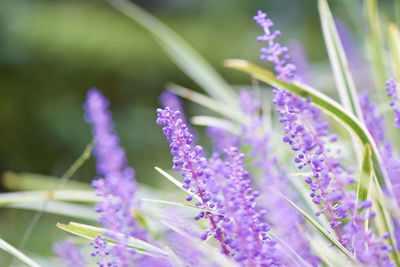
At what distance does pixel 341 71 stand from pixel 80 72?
261 inches

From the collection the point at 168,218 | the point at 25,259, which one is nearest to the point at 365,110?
the point at 168,218

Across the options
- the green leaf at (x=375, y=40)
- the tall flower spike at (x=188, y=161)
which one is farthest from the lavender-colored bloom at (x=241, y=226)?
the green leaf at (x=375, y=40)

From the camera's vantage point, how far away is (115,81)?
27.7ft

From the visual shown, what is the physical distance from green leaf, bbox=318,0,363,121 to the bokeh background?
523 cm

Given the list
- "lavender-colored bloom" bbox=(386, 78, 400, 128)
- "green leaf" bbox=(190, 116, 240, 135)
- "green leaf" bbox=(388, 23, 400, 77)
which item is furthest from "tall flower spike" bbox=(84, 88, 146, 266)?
"green leaf" bbox=(388, 23, 400, 77)

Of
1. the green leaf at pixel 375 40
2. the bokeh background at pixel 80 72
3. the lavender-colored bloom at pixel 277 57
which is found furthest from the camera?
the bokeh background at pixel 80 72

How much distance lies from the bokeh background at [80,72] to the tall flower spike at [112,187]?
4914 millimetres

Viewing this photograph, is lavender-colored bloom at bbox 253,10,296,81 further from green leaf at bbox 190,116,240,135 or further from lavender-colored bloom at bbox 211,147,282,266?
green leaf at bbox 190,116,240,135

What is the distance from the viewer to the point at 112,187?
4.93 ft

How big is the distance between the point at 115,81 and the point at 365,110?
7.21 m

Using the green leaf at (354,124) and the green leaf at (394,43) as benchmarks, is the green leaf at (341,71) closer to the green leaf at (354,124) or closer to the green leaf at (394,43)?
the green leaf at (394,43)

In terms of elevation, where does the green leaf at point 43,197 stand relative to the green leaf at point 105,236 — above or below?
above

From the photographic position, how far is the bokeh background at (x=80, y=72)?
24.7 feet

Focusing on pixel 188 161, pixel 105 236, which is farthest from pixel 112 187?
pixel 188 161
